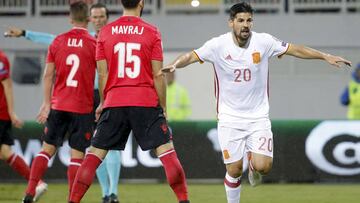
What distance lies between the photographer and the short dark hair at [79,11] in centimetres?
1102

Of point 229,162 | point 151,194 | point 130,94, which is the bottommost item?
point 151,194

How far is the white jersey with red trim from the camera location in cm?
1019

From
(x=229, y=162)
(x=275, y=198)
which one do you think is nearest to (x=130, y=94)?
(x=229, y=162)

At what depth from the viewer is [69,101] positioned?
11.0 meters

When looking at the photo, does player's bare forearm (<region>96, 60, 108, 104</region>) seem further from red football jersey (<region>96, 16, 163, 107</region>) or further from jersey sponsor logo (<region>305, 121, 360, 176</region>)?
jersey sponsor logo (<region>305, 121, 360, 176</region>)

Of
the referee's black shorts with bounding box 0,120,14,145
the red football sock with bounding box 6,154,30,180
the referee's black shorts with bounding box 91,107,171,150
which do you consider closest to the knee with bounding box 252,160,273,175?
the referee's black shorts with bounding box 91,107,171,150

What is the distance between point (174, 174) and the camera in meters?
9.28

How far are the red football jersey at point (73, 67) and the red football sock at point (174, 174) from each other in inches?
78.5

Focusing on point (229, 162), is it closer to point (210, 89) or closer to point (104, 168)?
point (104, 168)

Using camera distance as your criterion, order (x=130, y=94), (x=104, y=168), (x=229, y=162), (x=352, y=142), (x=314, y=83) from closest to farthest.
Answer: (x=130, y=94), (x=229, y=162), (x=104, y=168), (x=352, y=142), (x=314, y=83)

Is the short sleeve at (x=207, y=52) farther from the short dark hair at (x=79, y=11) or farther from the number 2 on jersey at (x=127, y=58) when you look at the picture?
the short dark hair at (x=79, y=11)

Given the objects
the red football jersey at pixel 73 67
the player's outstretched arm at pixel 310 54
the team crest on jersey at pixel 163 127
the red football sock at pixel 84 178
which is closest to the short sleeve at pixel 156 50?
the team crest on jersey at pixel 163 127

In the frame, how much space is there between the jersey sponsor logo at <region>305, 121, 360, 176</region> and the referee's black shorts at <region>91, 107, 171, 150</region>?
7030mm

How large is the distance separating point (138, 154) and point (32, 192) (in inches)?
215
